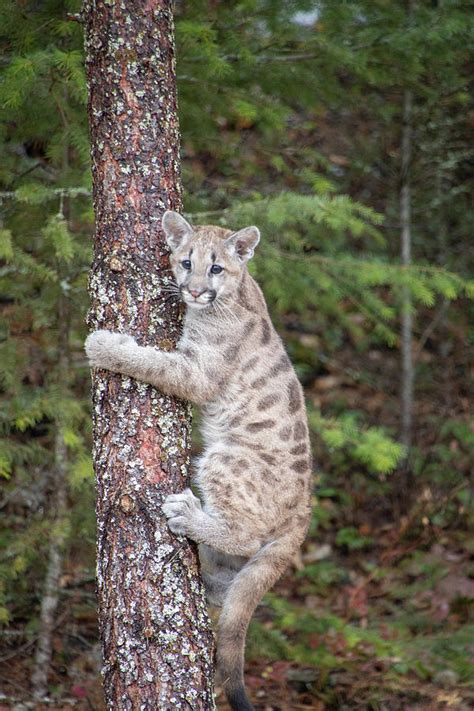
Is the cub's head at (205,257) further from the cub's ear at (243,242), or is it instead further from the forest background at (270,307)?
the forest background at (270,307)

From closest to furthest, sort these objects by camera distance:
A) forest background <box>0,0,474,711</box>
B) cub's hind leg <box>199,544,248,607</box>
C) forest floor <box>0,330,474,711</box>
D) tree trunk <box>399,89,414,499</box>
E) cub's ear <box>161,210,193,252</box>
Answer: cub's ear <box>161,210,193,252</box> → cub's hind leg <box>199,544,248,607</box> → forest background <box>0,0,474,711</box> → forest floor <box>0,330,474,711</box> → tree trunk <box>399,89,414,499</box>

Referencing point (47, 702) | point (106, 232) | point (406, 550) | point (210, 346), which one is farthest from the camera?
point (406, 550)

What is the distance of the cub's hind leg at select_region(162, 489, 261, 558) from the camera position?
4.50 m

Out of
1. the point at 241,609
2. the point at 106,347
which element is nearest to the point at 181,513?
the point at 241,609

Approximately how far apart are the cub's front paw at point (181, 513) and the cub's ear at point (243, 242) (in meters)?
1.70

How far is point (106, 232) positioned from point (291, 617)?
151 inches

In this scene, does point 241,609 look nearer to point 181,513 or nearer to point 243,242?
point 181,513

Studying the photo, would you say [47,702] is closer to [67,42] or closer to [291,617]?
[291,617]

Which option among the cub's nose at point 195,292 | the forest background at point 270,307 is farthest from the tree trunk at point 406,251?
the cub's nose at point 195,292

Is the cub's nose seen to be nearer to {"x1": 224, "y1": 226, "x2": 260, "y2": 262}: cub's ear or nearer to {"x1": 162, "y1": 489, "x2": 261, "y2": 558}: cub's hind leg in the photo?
{"x1": 224, "y1": 226, "x2": 260, "y2": 262}: cub's ear

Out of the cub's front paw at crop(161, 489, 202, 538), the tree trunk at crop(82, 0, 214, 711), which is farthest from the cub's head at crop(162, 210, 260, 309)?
the cub's front paw at crop(161, 489, 202, 538)


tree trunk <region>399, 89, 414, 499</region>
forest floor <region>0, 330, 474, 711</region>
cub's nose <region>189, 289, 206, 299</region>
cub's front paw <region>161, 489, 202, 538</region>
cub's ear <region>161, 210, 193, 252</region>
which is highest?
cub's ear <region>161, 210, 193, 252</region>

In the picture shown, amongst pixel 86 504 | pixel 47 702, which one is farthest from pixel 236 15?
pixel 47 702

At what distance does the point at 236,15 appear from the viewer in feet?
22.6
